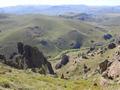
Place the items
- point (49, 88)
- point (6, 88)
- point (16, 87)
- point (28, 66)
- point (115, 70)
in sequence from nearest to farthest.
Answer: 1. point (6, 88)
2. point (16, 87)
3. point (49, 88)
4. point (115, 70)
5. point (28, 66)

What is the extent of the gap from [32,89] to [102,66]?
9084 cm

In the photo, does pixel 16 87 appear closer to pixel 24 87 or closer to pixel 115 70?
pixel 24 87

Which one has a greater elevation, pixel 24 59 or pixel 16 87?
pixel 16 87

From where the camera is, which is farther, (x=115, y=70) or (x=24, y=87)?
(x=115, y=70)

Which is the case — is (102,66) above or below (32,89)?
below

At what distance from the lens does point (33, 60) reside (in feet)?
641

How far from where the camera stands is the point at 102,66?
137 meters

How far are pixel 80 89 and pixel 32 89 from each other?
1134 centimetres

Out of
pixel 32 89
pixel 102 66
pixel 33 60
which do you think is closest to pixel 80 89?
pixel 32 89

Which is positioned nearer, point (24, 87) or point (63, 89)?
point (24, 87)

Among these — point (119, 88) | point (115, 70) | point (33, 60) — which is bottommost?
point (33, 60)

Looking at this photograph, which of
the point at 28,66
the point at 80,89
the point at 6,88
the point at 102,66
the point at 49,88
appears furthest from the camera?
the point at 28,66

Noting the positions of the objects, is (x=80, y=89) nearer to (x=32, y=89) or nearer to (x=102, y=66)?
(x=32, y=89)

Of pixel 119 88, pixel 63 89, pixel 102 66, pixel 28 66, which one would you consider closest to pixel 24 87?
pixel 63 89
